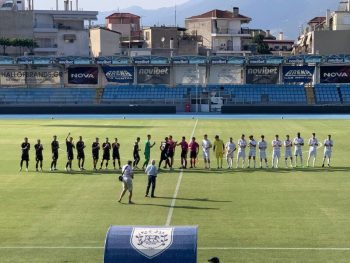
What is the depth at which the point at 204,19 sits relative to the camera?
12850cm

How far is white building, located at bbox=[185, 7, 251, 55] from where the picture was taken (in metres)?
125

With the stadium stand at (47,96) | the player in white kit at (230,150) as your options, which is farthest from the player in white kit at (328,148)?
the stadium stand at (47,96)

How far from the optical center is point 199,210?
2122 centimetres

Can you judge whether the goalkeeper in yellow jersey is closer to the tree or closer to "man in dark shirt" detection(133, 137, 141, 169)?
"man in dark shirt" detection(133, 137, 141, 169)

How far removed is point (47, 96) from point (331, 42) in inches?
1797

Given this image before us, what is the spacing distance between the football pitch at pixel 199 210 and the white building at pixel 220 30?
90.5 meters

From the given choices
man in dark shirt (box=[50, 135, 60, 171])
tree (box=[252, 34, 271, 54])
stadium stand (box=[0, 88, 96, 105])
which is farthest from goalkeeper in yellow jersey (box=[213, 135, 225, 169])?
tree (box=[252, 34, 271, 54])

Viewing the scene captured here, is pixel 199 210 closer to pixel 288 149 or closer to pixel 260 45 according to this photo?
pixel 288 149

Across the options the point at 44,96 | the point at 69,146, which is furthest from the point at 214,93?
the point at 69,146

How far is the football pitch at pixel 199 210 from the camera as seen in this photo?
16794 millimetres

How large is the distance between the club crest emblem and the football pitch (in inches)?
197

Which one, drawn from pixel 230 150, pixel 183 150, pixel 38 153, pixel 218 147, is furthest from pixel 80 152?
pixel 230 150

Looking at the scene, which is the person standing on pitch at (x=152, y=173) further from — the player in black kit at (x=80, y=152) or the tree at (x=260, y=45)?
the tree at (x=260, y=45)

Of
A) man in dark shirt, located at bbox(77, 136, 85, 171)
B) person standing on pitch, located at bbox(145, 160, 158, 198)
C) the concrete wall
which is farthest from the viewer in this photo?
the concrete wall
